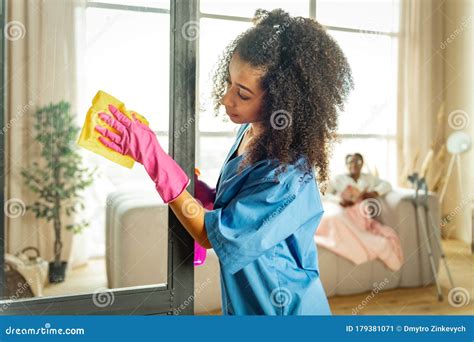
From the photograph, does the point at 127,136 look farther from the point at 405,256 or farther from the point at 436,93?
the point at 436,93

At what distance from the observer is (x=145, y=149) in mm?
604

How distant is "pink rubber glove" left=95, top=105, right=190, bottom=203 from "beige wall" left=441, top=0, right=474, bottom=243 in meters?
1.76

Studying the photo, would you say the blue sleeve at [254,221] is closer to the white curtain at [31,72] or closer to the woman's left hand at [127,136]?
the woman's left hand at [127,136]

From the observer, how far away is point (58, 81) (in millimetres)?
694

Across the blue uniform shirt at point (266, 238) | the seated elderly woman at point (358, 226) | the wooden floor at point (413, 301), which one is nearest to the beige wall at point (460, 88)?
the wooden floor at point (413, 301)

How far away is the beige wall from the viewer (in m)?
2.11

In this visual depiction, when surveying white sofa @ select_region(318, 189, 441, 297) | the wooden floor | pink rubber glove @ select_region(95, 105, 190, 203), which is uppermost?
pink rubber glove @ select_region(95, 105, 190, 203)

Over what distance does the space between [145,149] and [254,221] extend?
0.15 metres

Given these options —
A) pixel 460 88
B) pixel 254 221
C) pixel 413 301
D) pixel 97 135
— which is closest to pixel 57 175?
pixel 97 135

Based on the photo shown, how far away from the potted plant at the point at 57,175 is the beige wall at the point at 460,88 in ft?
5.50

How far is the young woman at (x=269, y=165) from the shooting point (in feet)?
2.00

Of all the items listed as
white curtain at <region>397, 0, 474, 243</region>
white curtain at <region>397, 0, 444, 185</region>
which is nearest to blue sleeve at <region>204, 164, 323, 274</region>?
white curtain at <region>397, 0, 474, 243</region>

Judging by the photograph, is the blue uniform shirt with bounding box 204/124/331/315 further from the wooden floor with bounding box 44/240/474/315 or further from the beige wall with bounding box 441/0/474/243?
the beige wall with bounding box 441/0/474/243

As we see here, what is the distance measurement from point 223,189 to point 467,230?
69.3 inches
